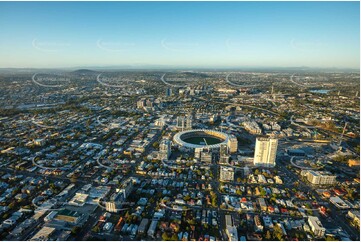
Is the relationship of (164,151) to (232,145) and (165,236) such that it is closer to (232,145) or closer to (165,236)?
(232,145)

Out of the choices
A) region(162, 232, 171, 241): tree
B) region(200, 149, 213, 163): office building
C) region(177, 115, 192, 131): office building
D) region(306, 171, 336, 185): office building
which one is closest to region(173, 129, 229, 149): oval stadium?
region(177, 115, 192, 131): office building

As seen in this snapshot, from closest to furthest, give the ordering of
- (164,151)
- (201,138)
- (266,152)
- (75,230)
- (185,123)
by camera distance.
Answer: (75,230) < (266,152) < (164,151) < (201,138) < (185,123)

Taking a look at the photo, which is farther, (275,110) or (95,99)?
(95,99)

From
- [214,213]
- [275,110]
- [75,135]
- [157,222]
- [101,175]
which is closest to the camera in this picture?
[157,222]

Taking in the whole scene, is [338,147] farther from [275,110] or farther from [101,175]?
[101,175]

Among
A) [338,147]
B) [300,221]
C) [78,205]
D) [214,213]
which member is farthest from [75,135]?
[338,147]

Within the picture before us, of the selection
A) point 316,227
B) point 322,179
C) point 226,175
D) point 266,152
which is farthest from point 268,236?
point 266,152

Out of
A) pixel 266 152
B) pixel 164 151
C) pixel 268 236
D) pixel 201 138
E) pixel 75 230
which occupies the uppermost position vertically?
pixel 266 152

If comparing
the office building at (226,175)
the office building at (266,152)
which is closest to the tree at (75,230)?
the office building at (226,175)

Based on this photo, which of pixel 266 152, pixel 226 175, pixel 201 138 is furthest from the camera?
pixel 201 138
